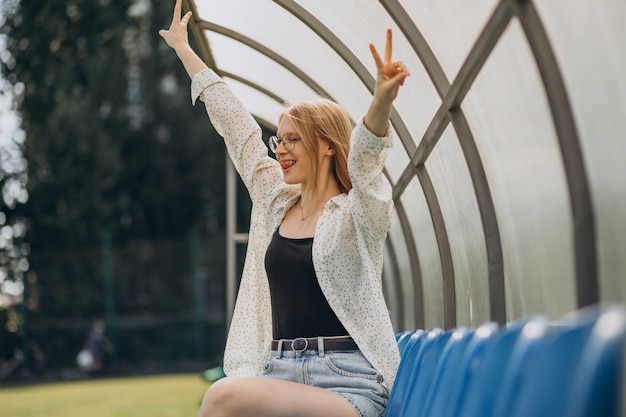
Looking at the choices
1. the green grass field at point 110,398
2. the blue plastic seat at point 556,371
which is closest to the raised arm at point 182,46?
the blue plastic seat at point 556,371

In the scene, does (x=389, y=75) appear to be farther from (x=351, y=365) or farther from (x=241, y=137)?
(x=241, y=137)

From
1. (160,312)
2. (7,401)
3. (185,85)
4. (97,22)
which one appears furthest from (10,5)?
(7,401)

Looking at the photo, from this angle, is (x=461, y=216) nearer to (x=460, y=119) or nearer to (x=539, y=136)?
Result: (x=460, y=119)

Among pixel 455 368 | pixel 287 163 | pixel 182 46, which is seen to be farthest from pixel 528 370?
pixel 182 46

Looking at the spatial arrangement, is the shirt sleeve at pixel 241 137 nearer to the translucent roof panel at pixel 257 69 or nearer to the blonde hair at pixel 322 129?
the blonde hair at pixel 322 129

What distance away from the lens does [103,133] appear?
27516 mm

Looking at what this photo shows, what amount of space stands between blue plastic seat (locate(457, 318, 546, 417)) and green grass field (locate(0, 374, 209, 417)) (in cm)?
974

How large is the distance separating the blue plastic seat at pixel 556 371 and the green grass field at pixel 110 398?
401 inches

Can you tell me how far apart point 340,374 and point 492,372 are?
4.35 ft

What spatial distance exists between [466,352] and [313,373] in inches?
43.0

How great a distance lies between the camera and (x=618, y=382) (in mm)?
1714

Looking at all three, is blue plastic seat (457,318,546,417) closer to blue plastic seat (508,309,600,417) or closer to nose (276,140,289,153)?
blue plastic seat (508,309,600,417)

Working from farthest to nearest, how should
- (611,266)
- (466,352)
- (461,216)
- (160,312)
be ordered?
(160,312) < (461,216) < (466,352) < (611,266)

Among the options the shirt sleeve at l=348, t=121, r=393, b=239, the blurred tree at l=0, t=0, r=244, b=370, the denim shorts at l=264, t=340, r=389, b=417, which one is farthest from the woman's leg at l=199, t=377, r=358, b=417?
the blurred tree at l=0, t=0, r=244, b=370
